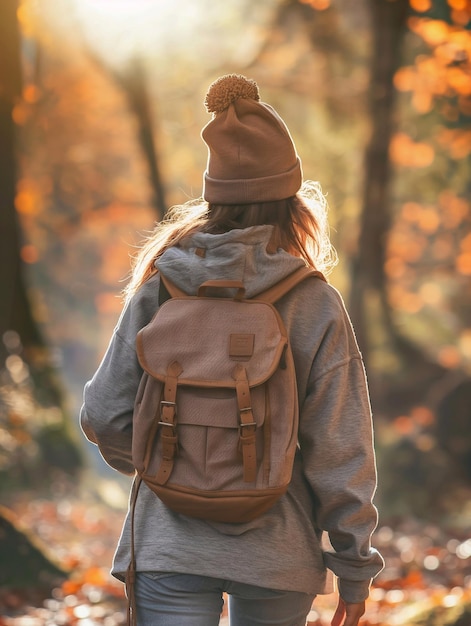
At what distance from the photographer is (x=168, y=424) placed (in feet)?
7.08

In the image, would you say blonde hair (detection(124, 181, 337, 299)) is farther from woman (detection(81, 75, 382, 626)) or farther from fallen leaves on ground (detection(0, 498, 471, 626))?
fallen leaves on ground (detection(0, 498, 471, 626))

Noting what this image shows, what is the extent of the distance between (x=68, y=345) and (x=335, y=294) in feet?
95.0

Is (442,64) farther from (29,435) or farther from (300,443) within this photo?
(300,443)

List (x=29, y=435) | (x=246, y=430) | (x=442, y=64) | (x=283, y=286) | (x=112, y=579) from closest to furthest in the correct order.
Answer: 1. (x=246, y=430)
2. (x=283, y=286)
3. (x=112, y=579)
4. (x=29, y=435)
5. (x=442, y=64)

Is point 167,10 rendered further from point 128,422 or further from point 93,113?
point 128,422

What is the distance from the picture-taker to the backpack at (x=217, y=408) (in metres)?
2.14

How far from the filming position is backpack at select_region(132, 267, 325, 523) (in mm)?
2141

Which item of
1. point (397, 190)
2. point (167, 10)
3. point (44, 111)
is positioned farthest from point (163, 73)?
point (397, 190)

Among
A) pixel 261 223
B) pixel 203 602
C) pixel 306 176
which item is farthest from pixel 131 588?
pixel 306 176

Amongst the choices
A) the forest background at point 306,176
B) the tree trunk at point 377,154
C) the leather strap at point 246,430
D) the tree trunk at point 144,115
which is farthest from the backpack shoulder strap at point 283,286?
the tree trunk at point 144,115

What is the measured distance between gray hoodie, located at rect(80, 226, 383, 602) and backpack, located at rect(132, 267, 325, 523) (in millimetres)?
71

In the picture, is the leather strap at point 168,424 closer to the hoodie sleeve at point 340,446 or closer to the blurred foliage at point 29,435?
the hoodie sleeve at point 340,446

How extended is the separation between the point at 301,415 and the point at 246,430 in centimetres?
24

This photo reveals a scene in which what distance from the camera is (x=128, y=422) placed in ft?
7.79
